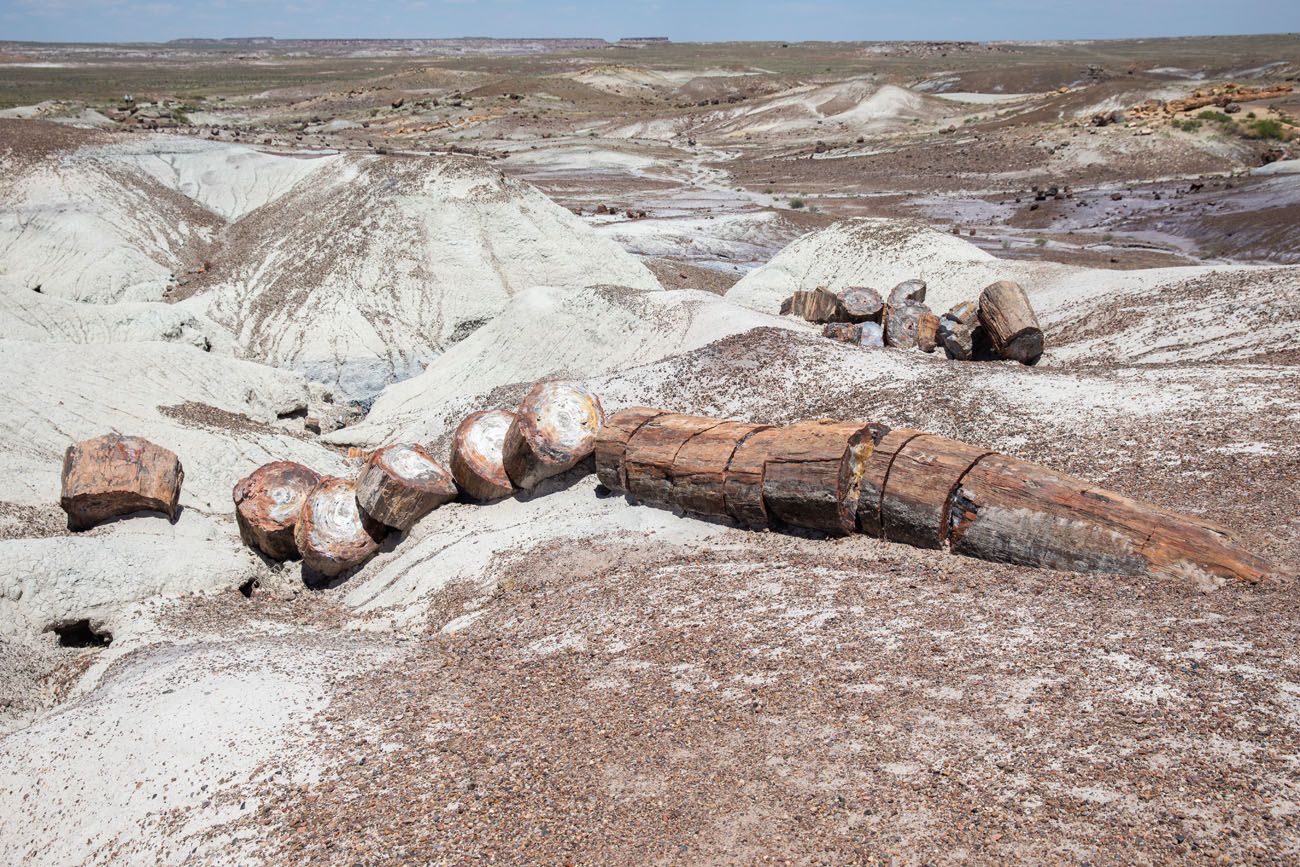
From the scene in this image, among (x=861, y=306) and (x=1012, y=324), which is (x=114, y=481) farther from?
(x=1012, y=324)

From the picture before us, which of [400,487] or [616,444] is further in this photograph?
[400,487]

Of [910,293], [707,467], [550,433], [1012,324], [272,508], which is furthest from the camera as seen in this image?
[910,293]

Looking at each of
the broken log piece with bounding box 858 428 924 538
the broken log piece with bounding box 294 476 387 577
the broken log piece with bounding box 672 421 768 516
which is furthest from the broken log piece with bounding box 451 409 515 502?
the broken log piece with bounding box 858 428 924 538

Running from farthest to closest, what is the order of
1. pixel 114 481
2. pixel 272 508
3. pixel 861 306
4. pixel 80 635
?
pixel 861 306 → pixel 272 508 → pixel 114 481 → pixel 80 635

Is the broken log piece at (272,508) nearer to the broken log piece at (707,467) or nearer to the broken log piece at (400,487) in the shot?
the broken log piece at (400,487)

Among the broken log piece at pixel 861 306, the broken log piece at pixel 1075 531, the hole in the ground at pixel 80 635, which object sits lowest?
the hole in the ground at pixel 80 635

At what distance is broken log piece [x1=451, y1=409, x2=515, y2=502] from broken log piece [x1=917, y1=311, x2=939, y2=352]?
748 centimetres

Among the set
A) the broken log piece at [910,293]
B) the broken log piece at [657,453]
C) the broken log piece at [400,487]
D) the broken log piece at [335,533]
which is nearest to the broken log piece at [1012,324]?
the broken log piece at [910,293]

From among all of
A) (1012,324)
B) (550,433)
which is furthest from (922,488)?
(1012,324)

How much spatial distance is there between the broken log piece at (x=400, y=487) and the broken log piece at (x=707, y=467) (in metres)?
3.13

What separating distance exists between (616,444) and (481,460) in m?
1.91

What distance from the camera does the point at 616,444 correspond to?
892cm

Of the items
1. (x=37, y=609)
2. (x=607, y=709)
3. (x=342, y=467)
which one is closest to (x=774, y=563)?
(x=607, y=709)

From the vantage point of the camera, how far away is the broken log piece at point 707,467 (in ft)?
26.5
